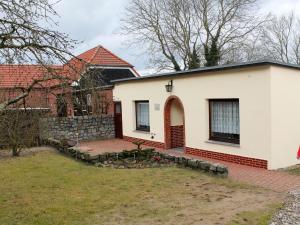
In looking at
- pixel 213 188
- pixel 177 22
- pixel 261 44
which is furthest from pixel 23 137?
pixel 261 44

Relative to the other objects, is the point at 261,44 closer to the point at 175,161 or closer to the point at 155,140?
the point at 155,140

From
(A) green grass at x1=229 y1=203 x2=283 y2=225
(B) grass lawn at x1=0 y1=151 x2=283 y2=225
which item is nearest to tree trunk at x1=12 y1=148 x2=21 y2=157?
(B) grass lawn at x1=0 y1=151 x2=283 y2=225

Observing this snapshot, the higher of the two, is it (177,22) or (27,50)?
(177,22)

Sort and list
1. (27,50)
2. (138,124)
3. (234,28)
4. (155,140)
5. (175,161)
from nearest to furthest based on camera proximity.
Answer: (27,50)
(175,161)
(155,140)
(138,124)
(234,28)

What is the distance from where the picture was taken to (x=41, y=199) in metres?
8.53

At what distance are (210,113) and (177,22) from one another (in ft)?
75.0

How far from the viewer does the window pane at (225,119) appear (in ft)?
42.1

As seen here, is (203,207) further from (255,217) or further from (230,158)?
(230,158)

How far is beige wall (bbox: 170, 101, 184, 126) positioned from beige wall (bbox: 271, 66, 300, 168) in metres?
5.71

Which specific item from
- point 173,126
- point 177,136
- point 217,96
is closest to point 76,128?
point 173,126

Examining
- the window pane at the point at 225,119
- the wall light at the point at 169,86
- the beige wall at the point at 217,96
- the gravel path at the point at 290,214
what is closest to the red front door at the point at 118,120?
the beige wall at the point at 217,96

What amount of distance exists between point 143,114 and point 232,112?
682 cm

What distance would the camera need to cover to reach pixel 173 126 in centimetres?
1645

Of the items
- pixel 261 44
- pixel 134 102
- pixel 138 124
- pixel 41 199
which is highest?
pixel 261 44
